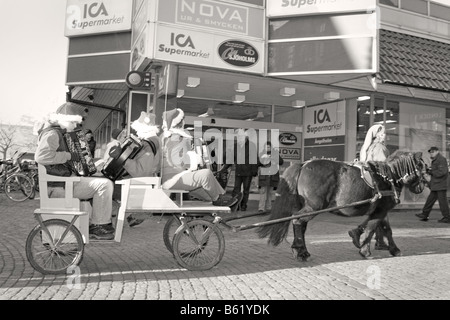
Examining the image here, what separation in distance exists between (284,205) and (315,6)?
6747mm

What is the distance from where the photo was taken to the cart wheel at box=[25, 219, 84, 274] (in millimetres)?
4965

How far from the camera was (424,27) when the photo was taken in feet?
46.3

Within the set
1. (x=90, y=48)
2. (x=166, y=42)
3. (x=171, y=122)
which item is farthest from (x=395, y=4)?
(x=171, y=122)

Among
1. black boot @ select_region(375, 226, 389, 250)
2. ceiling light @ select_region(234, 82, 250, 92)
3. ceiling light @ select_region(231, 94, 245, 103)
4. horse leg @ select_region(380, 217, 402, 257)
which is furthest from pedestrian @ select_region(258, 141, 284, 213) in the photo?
horse leg @ select_region(380, 217, 402, 257)

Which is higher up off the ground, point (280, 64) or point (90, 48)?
point (90, 48)

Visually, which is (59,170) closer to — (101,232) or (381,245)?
(101,232)

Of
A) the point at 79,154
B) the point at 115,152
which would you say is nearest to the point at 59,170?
the point at 79,154

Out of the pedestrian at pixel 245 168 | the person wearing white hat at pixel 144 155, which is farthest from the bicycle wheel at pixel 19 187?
the person wearing white hat at pixel 144 155

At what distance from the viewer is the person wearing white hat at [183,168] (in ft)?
17.9

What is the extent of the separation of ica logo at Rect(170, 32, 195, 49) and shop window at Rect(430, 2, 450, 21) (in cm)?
856

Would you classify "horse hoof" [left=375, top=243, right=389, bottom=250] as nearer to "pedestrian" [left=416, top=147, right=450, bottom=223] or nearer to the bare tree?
"pedestrian" [left=416, top=147, right=450, bottom=223]

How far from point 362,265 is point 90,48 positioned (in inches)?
463

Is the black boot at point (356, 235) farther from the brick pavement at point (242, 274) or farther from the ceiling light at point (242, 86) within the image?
the ceiling light at point (242, 86)

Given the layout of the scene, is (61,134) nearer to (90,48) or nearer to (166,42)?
(166,42)
